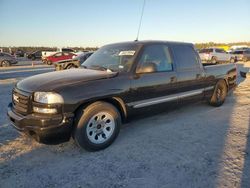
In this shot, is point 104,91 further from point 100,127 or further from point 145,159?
point 145,159

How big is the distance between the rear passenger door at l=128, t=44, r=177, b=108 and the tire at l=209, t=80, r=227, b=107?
1906 millimetres

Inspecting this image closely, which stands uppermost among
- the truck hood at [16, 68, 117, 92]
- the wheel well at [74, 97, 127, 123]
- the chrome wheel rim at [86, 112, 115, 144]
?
the truck hood at [16, 68, 117, 92]

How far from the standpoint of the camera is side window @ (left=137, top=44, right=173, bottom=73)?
180 inches

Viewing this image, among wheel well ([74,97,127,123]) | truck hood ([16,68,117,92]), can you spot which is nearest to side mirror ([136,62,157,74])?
truck hood ([16,68,117,92])

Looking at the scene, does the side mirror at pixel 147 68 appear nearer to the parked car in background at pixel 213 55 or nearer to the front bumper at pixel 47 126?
the front bumper at pixel 47 126

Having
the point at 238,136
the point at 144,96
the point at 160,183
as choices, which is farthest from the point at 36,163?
the point at 238,136

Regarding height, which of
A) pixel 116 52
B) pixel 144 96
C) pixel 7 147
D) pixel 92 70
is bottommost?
pixel 7 147

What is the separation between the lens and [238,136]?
4.56m

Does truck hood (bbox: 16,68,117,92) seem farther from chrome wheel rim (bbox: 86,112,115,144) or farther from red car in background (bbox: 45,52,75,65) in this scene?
red car in background (bbox: 45,52,75,65)

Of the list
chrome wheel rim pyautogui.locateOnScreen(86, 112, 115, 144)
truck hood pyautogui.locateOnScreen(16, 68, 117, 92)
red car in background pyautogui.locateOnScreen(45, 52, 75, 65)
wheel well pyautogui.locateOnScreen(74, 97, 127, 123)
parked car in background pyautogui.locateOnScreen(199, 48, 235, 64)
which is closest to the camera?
truck hood pyautogui.locateOnScreen(16, 68, 117, 92)

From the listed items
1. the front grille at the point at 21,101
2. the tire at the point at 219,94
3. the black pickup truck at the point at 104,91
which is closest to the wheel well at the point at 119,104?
the black pickup truck at the point at 104,91

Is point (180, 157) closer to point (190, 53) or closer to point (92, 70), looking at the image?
point (92, 70)

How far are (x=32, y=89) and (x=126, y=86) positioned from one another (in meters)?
1.52

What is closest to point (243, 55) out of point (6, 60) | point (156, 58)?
point (6, 60)
